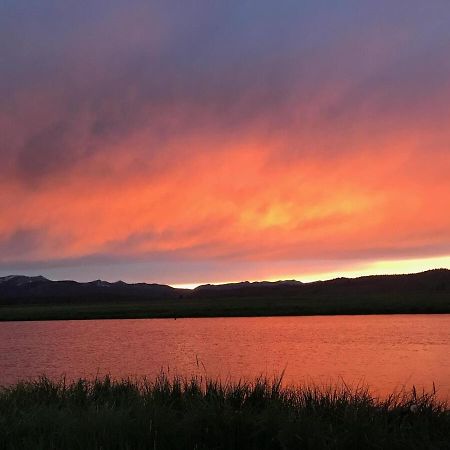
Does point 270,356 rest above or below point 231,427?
below

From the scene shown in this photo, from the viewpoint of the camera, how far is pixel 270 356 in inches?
1083

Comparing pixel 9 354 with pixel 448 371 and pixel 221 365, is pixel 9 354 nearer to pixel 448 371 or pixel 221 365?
pixel 221 365

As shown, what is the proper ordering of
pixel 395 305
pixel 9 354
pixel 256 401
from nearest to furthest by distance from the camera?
pixel 256 401
pixel 9 354
pixel 395 305

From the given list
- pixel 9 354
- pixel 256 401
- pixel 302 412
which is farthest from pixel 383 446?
pixel 9 354

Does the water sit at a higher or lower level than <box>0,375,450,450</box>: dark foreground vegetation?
lower

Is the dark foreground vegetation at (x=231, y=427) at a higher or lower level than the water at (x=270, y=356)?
higher

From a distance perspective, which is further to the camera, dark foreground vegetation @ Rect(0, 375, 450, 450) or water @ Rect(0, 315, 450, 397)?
water @ Rect(0, 315, 450, 397)

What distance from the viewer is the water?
808 inches

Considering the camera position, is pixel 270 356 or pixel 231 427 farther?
pixel 270 356

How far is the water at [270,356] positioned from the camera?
20531 mm

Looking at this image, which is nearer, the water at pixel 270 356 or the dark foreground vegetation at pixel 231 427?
the dark foreground vegetation at pixel 231 427

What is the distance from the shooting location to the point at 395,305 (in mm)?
71125

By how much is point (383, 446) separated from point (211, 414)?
2.78 m

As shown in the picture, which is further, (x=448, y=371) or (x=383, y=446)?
(x=448, y=371)
